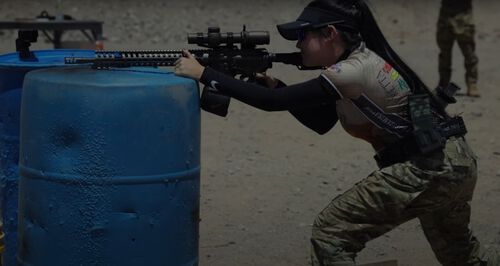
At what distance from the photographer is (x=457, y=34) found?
10359 mm

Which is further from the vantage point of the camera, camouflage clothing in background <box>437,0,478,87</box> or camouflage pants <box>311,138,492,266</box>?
camouflage clothing in background <box>437,0,478,87</box>

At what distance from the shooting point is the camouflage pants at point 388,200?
3.37 meters

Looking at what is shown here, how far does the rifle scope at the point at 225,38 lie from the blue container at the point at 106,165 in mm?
267

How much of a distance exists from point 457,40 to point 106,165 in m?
8.05

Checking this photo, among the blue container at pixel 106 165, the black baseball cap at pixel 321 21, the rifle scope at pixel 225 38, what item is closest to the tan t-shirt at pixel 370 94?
the black baseball cap at pixel 321 21

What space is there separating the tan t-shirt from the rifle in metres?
0.36

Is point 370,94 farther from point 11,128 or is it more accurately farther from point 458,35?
point 458,35

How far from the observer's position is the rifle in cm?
335

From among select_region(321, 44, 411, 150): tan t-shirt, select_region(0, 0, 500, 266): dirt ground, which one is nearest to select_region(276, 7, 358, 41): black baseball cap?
select_region(321, 44, 411, 150): tan t-shirt

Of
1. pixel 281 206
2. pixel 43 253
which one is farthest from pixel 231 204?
pixel 43 253

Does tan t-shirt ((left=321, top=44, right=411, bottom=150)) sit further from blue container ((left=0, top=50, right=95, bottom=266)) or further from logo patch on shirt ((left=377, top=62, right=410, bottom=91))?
blue container ((left=0, top=50, right=95, bottom=266))

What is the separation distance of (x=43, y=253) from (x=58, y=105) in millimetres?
556

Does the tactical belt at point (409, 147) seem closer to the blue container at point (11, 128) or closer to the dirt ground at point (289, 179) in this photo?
the blue container at point (11, 128)

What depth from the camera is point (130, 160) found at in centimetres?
307
